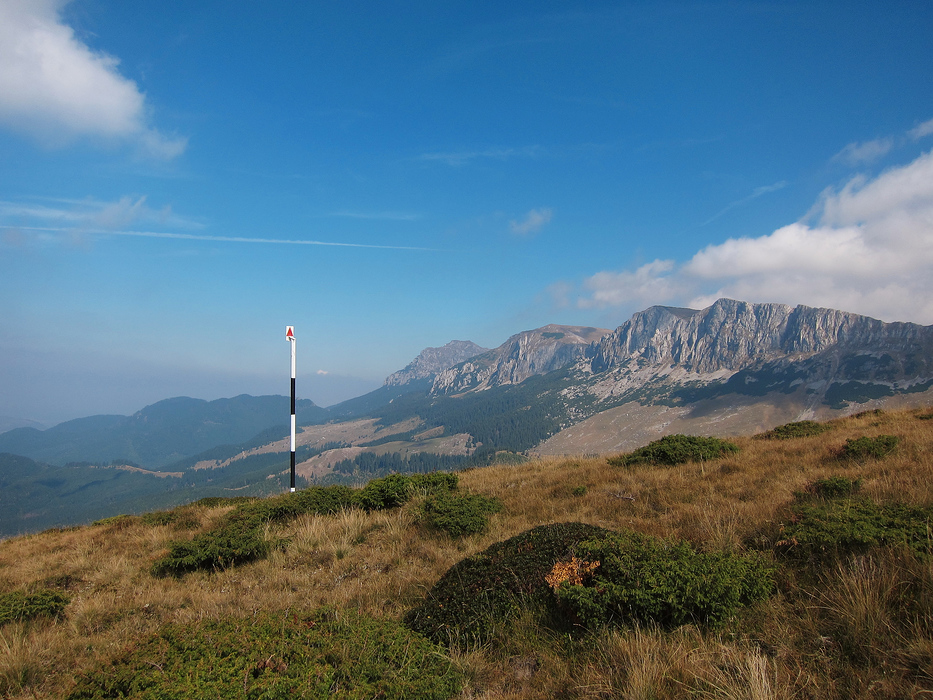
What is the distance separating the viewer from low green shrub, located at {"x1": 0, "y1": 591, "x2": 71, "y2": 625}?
617cm

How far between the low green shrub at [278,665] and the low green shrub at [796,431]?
50.5 feet

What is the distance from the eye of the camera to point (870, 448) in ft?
31.9

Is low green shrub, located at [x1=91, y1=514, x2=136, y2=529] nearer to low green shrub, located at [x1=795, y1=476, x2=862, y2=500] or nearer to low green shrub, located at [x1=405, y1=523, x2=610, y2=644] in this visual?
low green shrub, located at [x1=405, y1=523, x2=610, y2=644]

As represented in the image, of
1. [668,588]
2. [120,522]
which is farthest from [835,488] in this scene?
[120,522]

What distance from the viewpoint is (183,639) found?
403cm

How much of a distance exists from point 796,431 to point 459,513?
13.0 m

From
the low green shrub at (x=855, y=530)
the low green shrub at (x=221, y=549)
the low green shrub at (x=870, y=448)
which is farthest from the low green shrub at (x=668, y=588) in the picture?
the low green shrub at (x=870, y=448)

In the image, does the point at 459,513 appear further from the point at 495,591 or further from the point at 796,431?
the point at 796,431

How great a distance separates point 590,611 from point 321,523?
772 cm

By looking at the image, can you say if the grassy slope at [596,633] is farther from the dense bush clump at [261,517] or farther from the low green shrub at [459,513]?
the dense bush clump at [261,517]

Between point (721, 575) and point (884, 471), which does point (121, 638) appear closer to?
point (721, 575)

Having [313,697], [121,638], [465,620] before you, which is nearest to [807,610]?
[465,620]

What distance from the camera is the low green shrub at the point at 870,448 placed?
376 inches

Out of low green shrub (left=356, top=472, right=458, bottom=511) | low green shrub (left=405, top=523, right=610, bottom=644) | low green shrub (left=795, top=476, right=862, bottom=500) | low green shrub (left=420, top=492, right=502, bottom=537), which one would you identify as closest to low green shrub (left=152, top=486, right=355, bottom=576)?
low green shrub (left=356, top=472, right=458, bottom=511)
